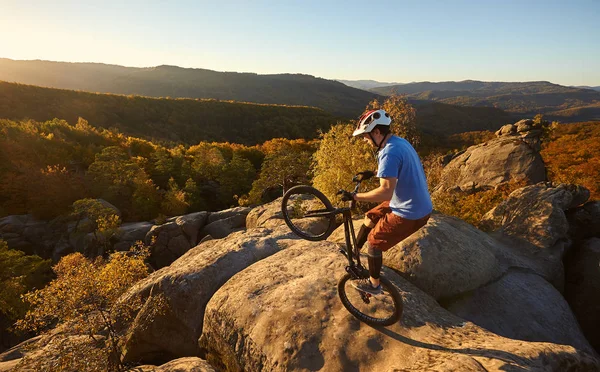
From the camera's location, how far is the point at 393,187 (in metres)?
4.89

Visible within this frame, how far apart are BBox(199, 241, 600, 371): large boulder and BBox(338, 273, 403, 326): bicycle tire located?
6.5 inches

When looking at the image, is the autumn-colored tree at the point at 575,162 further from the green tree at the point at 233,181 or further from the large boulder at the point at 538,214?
the green tree at the point at 233,181

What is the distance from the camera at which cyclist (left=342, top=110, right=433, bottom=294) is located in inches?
194

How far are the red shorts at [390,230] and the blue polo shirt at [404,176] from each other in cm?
13

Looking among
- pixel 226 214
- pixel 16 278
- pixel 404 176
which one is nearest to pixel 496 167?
pixel 226 214

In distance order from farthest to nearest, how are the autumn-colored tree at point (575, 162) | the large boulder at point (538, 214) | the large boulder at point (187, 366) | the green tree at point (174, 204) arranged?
the green tree at point (174, 204)
the autumn-colored tree at point (575, 162)
the large boulder at point (538, 214)
the large boulder at point (187, 366)

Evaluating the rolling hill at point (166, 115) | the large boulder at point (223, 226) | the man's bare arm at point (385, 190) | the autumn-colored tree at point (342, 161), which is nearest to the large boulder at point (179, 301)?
the man's bare arm at point (385, 190)

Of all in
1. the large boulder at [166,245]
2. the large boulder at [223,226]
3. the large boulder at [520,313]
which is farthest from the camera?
the large boulder at [223,226]

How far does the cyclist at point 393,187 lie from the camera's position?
4.92m

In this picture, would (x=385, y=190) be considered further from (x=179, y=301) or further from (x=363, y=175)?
(x=179, y=301)

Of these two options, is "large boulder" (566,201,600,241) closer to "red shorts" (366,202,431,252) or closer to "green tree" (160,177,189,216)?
"red shorts" (366,202,431,252)

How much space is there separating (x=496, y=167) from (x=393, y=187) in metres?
26.6

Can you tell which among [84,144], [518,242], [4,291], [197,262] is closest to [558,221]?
[518,242]

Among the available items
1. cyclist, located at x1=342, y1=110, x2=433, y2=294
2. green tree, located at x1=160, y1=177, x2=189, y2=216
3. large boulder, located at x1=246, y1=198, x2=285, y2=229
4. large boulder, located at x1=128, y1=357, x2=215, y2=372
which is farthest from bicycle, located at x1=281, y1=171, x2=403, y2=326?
green tree, located at x1=160, y1=177, x2=189, y2=216
